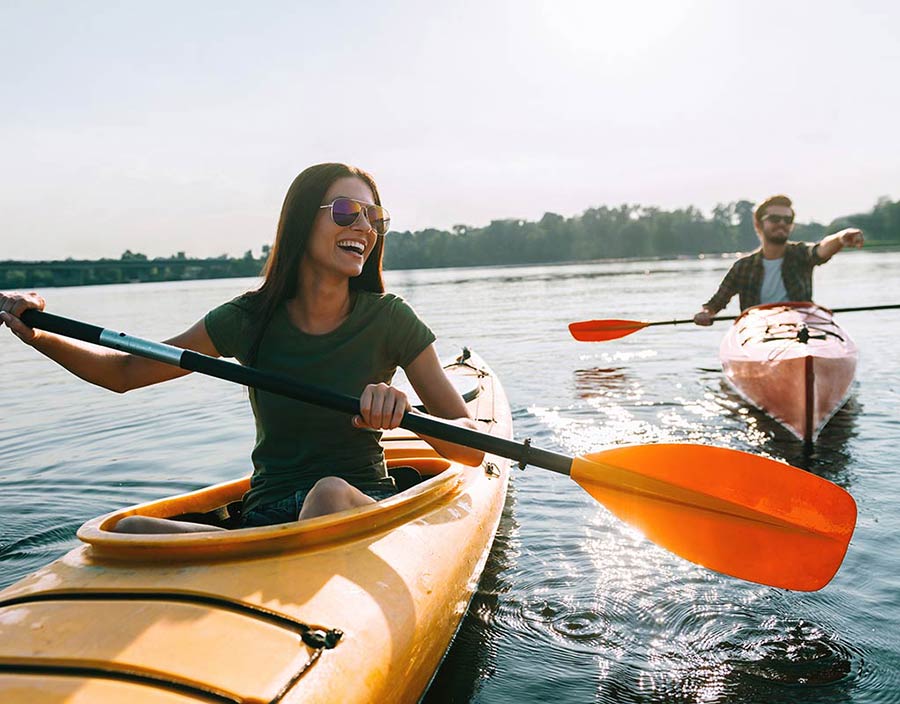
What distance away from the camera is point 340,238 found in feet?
9.35

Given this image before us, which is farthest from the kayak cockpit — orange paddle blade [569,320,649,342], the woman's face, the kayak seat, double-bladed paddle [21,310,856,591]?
orange paddle blade [569,320,649,342]

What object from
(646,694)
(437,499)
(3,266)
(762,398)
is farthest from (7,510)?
(3,266)

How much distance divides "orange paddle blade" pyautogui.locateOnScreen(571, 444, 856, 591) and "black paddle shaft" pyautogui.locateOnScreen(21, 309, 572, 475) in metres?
0.39

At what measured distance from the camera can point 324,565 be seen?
233 centimetres

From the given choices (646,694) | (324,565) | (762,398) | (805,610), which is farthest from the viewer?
(762,398)

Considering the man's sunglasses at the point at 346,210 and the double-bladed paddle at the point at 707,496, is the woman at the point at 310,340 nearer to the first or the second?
the man's sunglasses at the point at 346,210

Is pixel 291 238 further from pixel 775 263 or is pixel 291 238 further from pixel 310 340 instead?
pixel 775 263

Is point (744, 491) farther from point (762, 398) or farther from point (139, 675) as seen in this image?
point (762, 398)

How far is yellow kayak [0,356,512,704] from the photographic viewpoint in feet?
5.63

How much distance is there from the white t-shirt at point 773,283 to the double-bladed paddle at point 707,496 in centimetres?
570

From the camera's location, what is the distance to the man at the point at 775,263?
7.93 metres

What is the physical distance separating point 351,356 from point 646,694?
169cm

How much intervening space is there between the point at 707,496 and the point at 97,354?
258 cm

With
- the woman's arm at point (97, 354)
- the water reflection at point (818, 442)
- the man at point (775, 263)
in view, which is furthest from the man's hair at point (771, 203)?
the woman's arm at point (97, 354)
